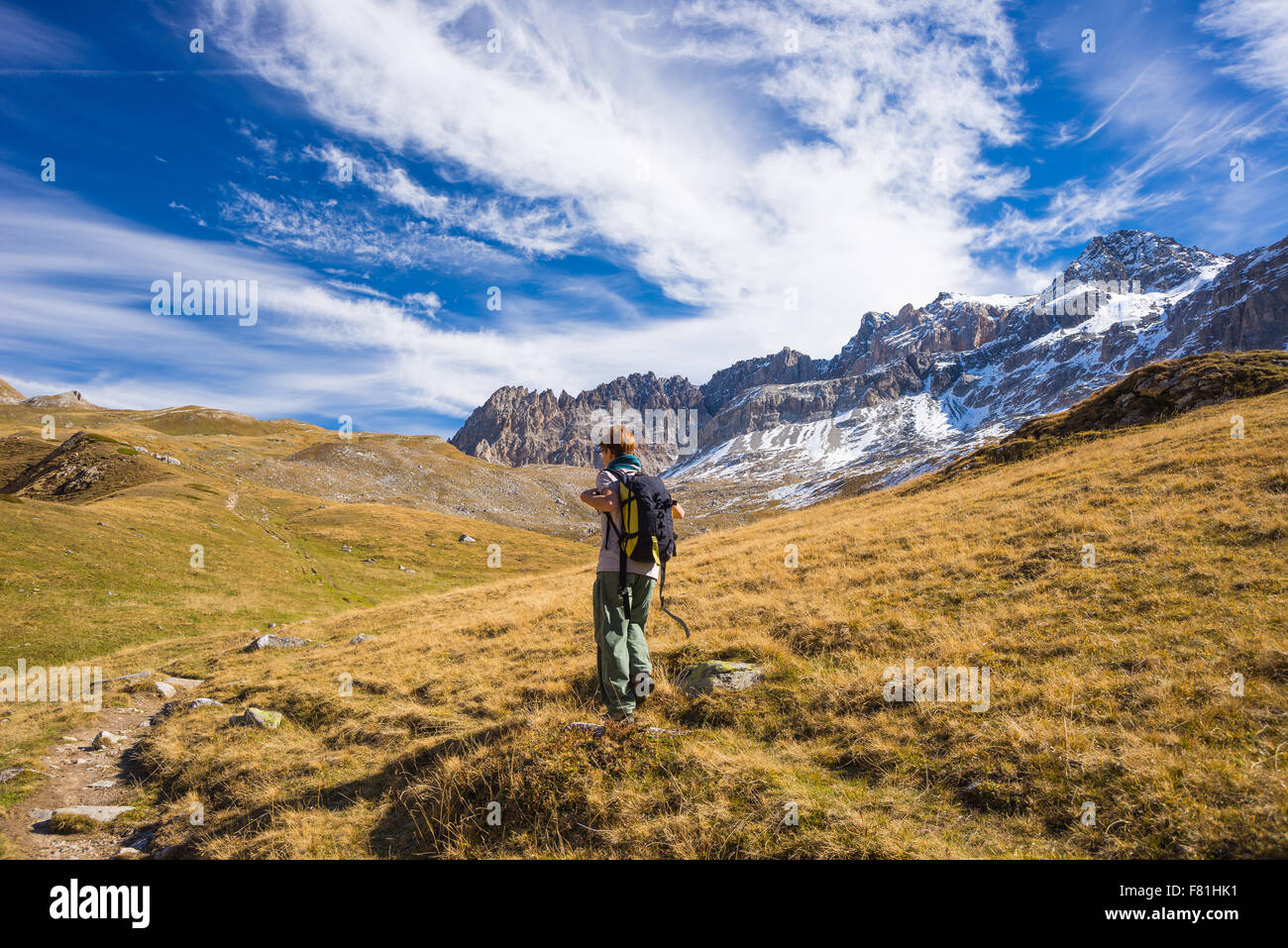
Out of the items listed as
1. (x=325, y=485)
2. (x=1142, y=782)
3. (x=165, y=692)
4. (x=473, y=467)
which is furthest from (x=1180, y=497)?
(x=473, y=467)

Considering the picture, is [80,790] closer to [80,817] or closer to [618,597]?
[80,817]

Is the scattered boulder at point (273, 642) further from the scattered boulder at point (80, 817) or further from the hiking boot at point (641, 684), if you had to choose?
the hiking boot at point (641, 684)

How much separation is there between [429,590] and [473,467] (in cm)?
10133

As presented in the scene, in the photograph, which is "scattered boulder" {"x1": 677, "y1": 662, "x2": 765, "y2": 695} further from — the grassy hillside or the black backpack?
the black backpack

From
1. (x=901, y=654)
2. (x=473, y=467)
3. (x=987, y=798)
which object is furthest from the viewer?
(x=473, y=467)

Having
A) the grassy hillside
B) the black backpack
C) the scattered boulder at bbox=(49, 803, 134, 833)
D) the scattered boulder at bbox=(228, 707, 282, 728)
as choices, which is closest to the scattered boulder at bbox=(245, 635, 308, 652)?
the grassy hillside

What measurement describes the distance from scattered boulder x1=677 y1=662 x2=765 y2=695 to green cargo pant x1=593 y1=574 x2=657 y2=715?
1393mm

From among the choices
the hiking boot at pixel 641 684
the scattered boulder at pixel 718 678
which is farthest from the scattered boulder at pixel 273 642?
the hiking boot at pixel 641 684

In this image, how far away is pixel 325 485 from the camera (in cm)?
11075

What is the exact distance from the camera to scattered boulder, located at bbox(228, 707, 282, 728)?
11.9 metres

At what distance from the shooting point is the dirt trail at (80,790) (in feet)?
27.0

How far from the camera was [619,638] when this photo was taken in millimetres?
8719

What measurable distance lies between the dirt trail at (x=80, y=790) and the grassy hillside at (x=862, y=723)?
682 millimetres
